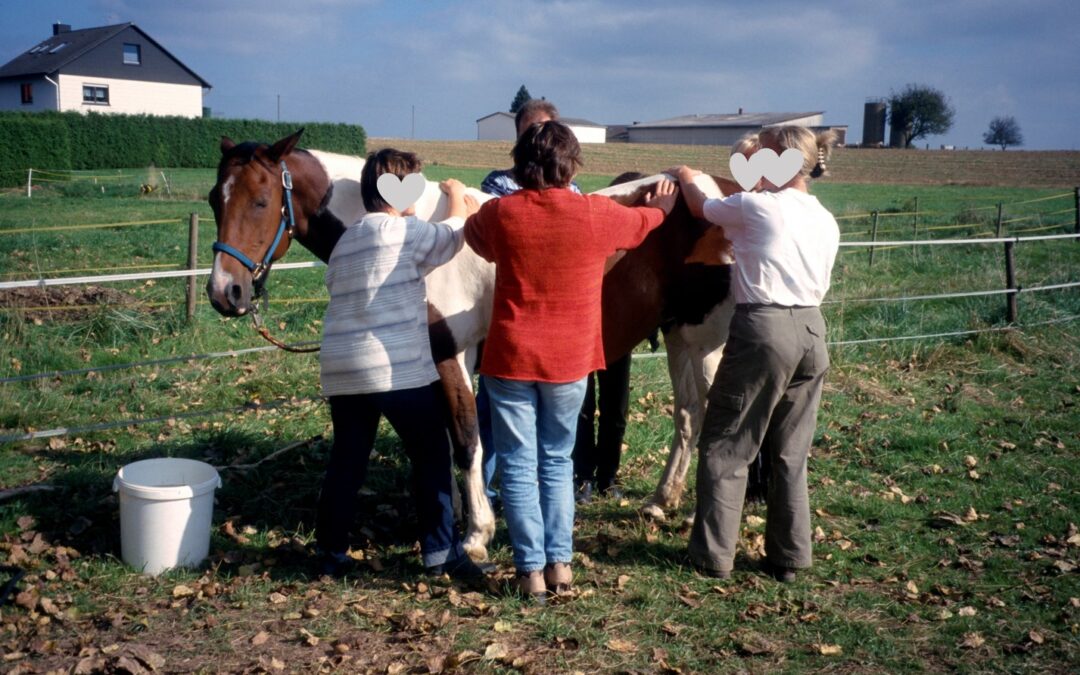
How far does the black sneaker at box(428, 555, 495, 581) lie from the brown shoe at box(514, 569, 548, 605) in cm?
30

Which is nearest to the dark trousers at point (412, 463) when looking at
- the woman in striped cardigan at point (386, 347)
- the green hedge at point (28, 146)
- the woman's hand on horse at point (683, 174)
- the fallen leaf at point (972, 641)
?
the woman in striped cardigan at point (386, 347)

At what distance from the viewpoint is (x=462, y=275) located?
13.3 feet

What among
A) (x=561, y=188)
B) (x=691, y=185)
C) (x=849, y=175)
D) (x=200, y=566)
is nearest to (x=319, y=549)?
(x=200, y=566)

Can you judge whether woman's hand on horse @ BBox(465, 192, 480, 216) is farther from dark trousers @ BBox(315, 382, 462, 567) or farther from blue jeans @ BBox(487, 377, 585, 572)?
blue jeans @ BBox(487, 377, 585, 572)

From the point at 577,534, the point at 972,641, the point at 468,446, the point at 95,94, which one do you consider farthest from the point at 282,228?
the point at 95,94

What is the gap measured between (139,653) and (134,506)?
888mm

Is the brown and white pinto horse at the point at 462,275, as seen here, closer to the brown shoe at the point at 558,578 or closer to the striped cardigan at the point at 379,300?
the striped cardigan at the point at 379,300

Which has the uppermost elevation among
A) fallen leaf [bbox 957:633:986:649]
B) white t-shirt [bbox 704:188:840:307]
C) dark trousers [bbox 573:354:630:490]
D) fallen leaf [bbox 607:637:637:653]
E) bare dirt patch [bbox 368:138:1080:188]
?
bare dirt patch [bbox 368:138:1080:188]

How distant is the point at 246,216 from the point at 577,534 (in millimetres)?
2373

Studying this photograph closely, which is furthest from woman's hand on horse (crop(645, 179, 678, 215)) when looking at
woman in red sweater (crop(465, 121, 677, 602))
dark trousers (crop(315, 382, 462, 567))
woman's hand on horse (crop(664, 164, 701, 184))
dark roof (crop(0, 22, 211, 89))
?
dark roof (crop(0, 22, 211, 89))

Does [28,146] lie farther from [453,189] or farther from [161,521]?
[453,189]

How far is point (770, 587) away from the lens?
12.8 ft

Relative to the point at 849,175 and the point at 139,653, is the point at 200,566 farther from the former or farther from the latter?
the point at 849,175

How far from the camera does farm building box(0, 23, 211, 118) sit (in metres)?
49.5
